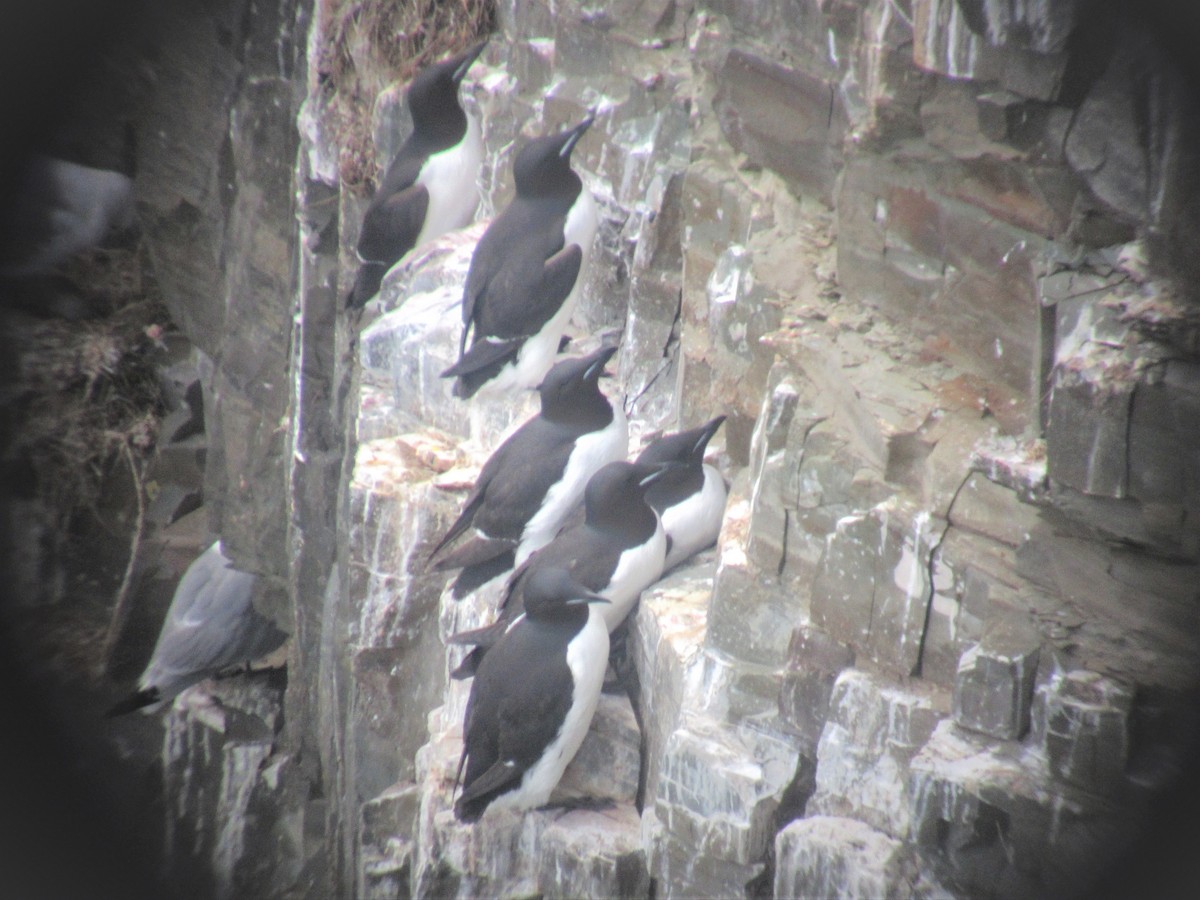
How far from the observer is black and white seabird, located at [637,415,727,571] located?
356 centimetres

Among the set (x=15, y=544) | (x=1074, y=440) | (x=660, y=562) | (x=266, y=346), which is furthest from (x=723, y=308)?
(x=15, y=544)

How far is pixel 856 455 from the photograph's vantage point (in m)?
2.70

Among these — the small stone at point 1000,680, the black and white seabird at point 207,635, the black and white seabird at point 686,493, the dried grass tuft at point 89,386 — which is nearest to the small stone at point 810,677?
the small stone at point 1000,680

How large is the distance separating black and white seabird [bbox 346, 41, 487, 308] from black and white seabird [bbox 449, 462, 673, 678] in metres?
2.05

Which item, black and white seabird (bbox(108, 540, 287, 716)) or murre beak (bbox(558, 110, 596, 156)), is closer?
murre beak (bbox(558, 110, 596, 156))

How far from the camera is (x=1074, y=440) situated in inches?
79.9

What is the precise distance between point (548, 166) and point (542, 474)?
3.77ft

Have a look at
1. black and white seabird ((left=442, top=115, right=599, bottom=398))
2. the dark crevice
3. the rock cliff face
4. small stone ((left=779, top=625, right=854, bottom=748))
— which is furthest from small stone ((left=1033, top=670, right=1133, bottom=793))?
black and white seabird ((left=442, top=115, right=599, bottom=398))

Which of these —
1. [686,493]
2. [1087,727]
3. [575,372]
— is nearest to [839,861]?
[1087,727]

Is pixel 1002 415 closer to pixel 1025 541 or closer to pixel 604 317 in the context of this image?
pixel 1025 541

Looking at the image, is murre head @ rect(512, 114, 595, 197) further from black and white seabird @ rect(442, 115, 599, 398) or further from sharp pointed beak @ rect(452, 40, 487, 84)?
sharp pointed beak @ rect(452, 40, 487, 84)

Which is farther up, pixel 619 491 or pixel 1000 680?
pixel 619 491

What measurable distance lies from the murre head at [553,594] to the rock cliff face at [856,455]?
30 centimetres

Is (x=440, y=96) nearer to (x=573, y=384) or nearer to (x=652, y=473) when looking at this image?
(x=573, y=384)
